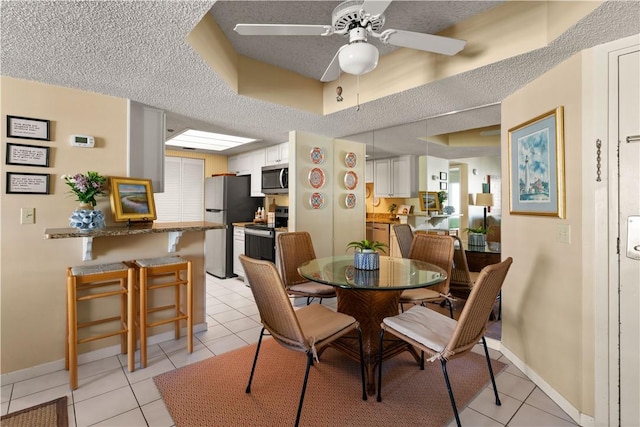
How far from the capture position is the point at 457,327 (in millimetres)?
1604

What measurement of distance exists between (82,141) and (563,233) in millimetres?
3571

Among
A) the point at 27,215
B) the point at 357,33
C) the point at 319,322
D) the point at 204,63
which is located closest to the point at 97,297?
the point at 27,215

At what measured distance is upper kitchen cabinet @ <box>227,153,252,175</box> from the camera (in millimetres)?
5393

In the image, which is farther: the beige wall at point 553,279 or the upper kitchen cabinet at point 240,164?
the upper kitchen cabinet at point 240,164

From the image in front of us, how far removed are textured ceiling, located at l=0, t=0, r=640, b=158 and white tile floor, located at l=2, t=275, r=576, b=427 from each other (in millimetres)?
2174

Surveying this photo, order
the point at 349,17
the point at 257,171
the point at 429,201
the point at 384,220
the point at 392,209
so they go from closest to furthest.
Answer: the point at 349,17
the point at 429,201
the point at 392,209
the point at 384,220
the point at 257,171

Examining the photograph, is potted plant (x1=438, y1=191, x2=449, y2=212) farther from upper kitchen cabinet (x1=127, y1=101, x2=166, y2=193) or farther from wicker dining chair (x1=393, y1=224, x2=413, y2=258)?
upper kitchen cabinet (x1=127, y1=101, x2=166, y2=193)

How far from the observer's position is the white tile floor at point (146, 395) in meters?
1.78

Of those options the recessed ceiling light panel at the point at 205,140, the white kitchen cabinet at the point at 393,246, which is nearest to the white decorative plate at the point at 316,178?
the white kitchen cabinet at the point at 393,246

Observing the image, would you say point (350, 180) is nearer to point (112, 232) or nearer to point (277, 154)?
point (277, 154)

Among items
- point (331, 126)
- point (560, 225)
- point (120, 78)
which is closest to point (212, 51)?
point (120, 78)

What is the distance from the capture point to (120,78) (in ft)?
7.30

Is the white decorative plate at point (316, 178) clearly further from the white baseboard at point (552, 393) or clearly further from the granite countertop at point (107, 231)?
the white baseboard at point (552, 393)

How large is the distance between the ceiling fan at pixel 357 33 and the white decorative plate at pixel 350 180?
98.9 inches
